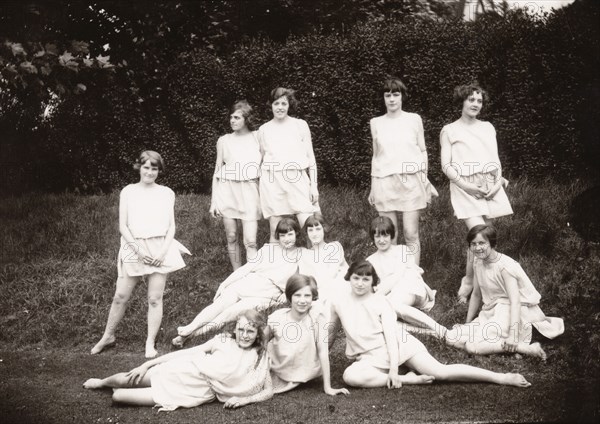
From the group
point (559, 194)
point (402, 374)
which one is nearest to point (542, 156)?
point (559, 194)

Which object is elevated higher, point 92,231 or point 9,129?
point 9,129

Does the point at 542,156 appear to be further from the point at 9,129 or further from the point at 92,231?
the point at 9,129

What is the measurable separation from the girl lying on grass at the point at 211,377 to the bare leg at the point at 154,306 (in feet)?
3.86

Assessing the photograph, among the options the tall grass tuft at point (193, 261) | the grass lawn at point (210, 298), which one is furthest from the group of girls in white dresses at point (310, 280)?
the tall grass tuft at point (193, 261)

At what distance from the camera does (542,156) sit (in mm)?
10555

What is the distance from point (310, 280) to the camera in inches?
245

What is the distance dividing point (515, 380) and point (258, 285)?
262 cm

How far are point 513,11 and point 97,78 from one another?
6.26m

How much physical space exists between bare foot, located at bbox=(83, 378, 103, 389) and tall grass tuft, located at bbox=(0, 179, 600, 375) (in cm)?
123

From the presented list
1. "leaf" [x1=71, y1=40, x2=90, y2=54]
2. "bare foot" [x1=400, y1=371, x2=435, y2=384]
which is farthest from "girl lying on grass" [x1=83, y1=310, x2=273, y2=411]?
"leaf" [x1=71, y1=40, x2=90, y2=54]

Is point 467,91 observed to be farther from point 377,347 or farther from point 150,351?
point 150,351

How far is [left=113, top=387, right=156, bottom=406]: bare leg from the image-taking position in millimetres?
5883

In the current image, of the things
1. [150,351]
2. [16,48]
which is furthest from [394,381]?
[16,48]

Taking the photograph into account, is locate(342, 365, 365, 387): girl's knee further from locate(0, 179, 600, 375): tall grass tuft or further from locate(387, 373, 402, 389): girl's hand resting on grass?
locate(0, 179, 600, 375): tall grass tuft
